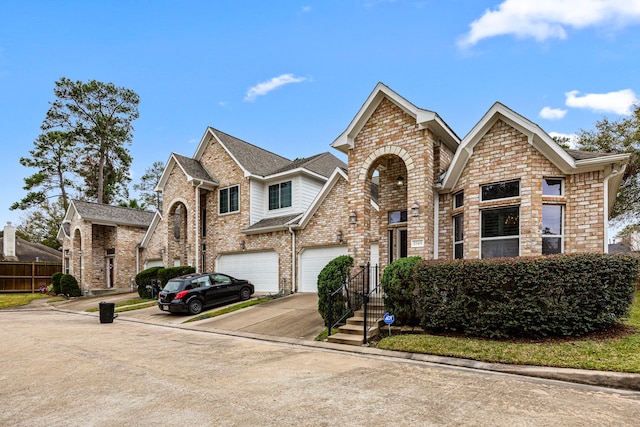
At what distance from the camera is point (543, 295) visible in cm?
720

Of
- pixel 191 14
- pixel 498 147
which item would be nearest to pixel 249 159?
pixel 191 14

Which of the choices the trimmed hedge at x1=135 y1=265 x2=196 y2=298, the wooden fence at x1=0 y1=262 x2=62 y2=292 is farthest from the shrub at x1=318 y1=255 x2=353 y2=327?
the wooden fence at x1=0 y1=262 x2=62 y2=292

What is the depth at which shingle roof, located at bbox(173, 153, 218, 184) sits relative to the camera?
19852 millimetres

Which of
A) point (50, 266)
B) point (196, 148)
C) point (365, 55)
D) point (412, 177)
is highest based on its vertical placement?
point (365, 55)

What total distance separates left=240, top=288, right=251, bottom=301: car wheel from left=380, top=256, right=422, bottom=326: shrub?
330 inches

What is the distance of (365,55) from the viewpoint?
1374 centimetres

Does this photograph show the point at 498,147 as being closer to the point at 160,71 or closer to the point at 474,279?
the point at 474,279

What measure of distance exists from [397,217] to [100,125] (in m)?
32.6

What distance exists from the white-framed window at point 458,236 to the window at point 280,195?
10.1m

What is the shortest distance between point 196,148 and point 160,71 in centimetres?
447

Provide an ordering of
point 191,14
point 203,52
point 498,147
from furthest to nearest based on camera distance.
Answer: point 203,52
point 191,14
point 498,147

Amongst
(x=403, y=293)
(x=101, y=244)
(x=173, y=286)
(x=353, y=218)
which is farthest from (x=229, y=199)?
(x=403, y=293)

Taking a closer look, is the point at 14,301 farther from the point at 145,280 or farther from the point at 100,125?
the point at 100,125

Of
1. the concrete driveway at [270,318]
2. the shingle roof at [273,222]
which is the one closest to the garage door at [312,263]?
the concrete driveway at [270,318]
